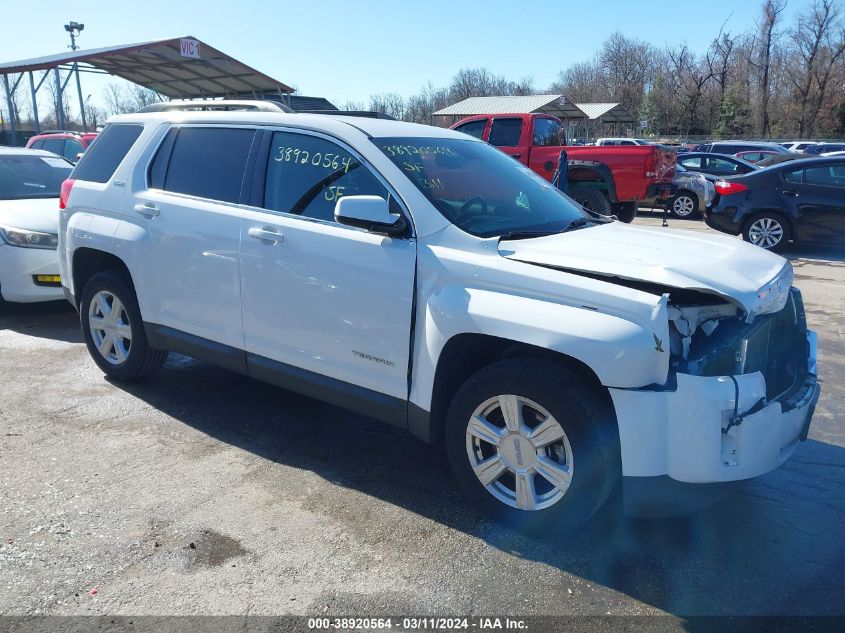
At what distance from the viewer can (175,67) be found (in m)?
21.6

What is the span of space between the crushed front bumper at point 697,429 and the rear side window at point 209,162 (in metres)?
2.70

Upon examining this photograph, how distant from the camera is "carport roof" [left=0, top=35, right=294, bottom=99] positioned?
19250 millimetres

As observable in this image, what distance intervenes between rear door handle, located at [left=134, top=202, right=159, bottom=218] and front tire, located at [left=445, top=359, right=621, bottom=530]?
99.6 inches

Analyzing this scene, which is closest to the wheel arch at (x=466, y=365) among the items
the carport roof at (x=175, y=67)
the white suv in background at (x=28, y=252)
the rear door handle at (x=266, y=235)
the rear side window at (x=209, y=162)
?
the rear door handle at (x=266, y=235)

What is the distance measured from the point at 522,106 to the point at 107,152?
2737 centimetres

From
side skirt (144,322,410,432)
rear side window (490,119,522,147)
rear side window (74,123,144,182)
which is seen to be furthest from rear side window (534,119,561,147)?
side skirt (144,322,410,432)

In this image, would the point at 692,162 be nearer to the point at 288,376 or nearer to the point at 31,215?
the point at 31,215

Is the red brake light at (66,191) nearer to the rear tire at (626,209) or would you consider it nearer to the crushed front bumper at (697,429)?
the crushed front bumper at (697,429)

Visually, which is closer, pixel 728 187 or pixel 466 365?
pixel 466 365

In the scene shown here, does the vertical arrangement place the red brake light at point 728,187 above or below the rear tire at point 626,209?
above

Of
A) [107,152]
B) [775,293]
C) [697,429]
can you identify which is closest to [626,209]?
[107,152]

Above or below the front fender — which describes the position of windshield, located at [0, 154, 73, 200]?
above

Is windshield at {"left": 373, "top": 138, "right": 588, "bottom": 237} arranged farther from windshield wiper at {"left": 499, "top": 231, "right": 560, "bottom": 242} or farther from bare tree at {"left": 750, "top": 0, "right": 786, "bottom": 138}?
bare tree at {"left": 750, "top": 0, "right": 786, "bottom": 138}

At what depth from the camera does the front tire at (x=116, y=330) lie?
4996 millimetres
